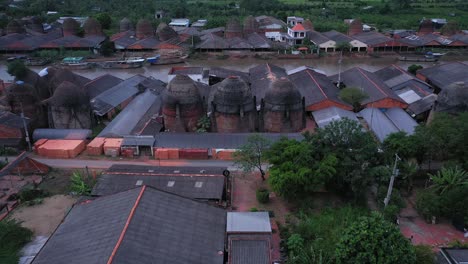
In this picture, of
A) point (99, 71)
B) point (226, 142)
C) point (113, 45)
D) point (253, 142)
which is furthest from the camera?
point (113, 45)

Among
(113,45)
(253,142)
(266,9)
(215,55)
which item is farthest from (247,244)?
(266,9)

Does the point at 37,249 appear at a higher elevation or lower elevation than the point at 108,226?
lower

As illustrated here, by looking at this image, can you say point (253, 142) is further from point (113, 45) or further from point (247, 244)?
point (113, 45)

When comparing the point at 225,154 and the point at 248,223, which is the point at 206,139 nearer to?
A: the point at 225,154

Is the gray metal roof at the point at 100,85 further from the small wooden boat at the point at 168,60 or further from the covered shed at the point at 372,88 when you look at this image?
the covered shed at the point at 372,88

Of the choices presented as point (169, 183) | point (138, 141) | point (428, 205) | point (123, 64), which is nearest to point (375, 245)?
point (428, 205)

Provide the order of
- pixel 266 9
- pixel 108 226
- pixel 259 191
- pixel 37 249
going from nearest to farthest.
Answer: pixel 108 226, pixel 37 249, pixel 259 191, pixel 266 9

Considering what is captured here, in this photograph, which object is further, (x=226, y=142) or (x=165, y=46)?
(x=165, y=46)

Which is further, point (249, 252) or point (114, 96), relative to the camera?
point (114, 96)
